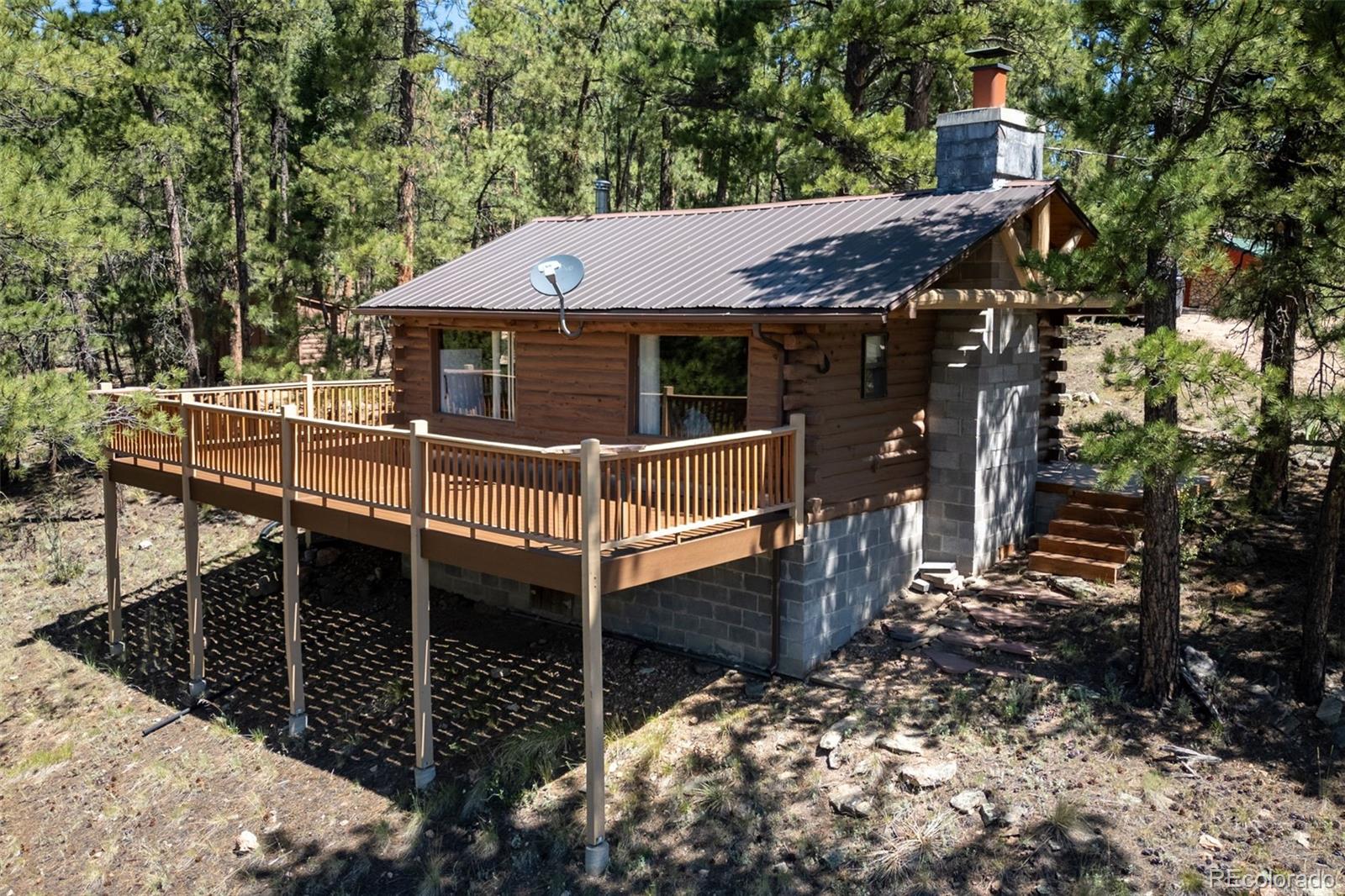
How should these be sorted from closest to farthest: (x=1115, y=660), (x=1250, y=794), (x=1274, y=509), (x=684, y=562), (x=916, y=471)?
(x=1250, y=794) < (x=684, y=562) < (x=1115, y=660) < (x=916, y=471) < (x=1274, y=509)

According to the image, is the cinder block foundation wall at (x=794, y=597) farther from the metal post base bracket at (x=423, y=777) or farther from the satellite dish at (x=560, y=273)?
the satellite dish at (x=560, y=273)

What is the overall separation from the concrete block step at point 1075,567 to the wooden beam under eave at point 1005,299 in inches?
118

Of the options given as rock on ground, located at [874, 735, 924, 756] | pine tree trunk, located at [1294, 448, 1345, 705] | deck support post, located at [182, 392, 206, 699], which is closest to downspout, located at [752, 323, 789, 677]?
rock on ground, located at [874, 735, 924, 756]

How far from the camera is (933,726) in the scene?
33.2 ft

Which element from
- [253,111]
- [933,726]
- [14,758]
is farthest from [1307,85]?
[253,111]

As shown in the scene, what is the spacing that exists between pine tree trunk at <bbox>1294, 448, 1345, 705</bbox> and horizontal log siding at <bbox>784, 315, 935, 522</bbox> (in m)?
4.30

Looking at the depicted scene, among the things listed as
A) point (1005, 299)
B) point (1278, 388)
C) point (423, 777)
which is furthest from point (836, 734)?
point (1005, 299)

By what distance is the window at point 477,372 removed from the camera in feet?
46.8

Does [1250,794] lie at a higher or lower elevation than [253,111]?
lower

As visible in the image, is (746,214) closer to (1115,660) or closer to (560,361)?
(560,361)

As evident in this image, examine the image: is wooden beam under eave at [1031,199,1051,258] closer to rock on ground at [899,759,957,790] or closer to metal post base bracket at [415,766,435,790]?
rock on ground at [899,759,957,790]

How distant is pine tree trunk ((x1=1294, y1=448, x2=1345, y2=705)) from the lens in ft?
31.8

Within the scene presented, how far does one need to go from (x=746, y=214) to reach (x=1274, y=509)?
7.95m

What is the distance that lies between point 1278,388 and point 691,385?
19.0 feet
